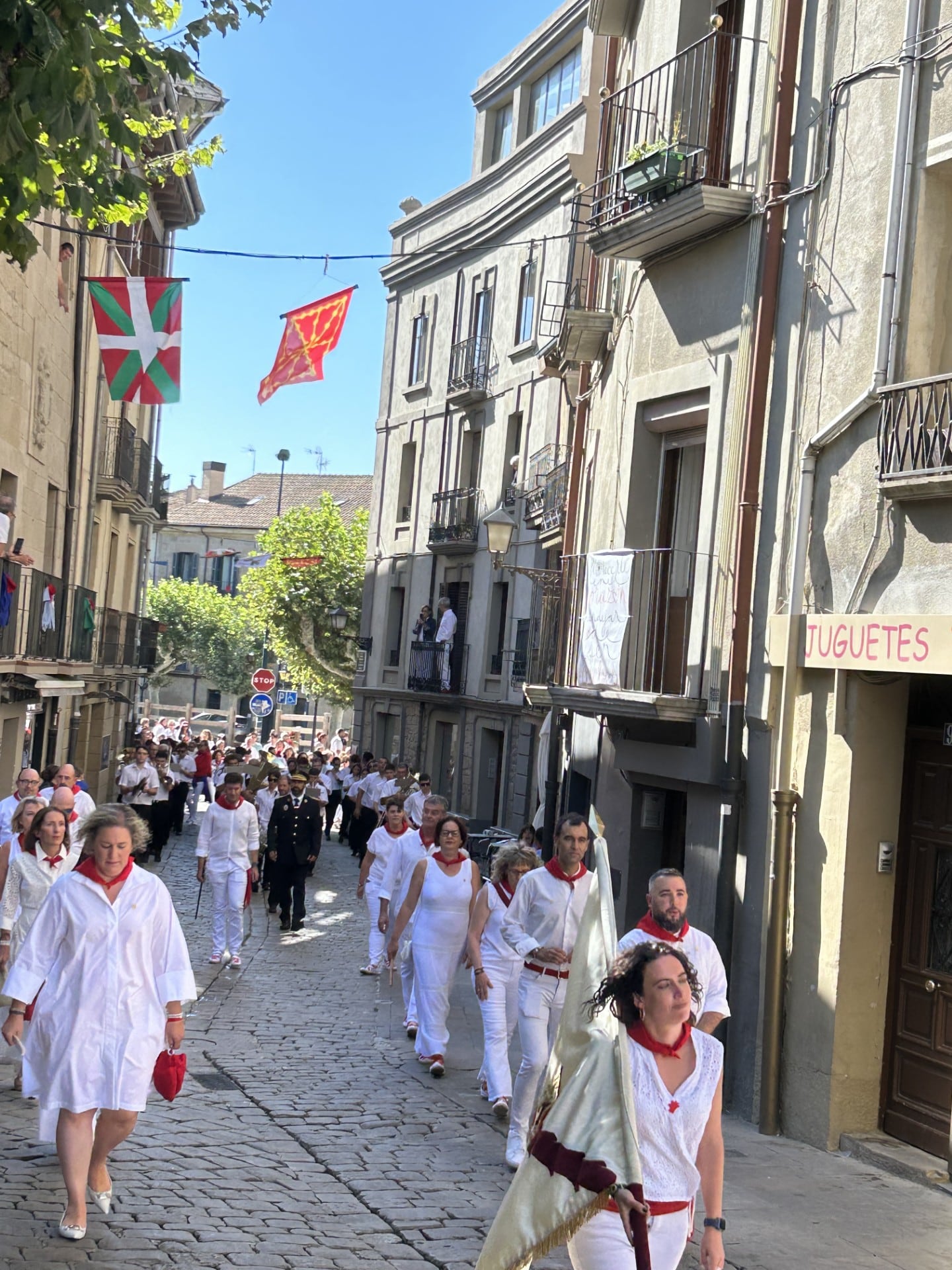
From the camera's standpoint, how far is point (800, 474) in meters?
10.8

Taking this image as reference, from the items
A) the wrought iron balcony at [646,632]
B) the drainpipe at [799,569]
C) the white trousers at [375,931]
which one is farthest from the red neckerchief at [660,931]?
the white trousers at [375,931]

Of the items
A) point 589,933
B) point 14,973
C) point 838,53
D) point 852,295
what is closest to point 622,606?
point 852,295

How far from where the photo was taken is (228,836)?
51.8 ft

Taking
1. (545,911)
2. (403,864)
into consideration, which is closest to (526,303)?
(403,864)

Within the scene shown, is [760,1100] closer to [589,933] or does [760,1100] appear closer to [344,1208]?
[344,1208]

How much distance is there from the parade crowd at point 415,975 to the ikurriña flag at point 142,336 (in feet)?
13.6

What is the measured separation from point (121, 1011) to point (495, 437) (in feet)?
87.4

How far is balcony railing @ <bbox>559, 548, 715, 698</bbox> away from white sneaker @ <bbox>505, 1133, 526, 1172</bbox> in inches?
174

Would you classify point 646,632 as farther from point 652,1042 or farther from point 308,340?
point 652,1042

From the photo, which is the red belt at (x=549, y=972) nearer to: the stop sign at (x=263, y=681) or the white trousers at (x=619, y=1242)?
the white trousers at (x=619, y=1242)

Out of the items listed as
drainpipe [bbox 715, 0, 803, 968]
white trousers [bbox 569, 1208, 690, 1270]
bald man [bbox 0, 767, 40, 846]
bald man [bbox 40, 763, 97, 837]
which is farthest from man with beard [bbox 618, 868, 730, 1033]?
bald man [bbox 0, 767, 40, 846]

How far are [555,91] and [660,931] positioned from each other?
2741 cm

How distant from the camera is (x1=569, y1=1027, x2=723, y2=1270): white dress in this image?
484 centimetres

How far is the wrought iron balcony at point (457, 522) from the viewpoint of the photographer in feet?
111
